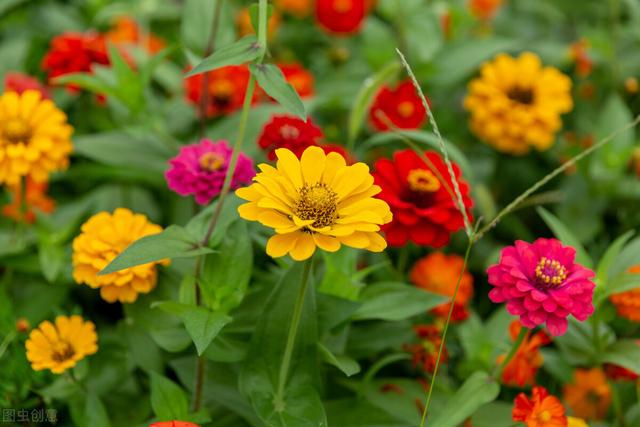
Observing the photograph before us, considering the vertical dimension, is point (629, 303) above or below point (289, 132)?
below

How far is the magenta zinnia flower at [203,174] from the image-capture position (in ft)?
3.47

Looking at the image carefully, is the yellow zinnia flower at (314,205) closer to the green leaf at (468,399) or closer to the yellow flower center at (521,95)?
the green leaf at (468,399)

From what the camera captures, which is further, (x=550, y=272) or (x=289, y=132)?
A: (x=289, y=132)

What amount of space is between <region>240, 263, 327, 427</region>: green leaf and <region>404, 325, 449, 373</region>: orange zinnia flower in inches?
8.2

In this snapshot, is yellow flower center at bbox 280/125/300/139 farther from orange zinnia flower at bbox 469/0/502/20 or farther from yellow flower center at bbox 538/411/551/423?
orange zinnia flower at bbox 469/0/502/20

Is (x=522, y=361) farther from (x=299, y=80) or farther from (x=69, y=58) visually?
(x=69, y=58)

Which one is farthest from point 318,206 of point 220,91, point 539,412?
point 220,91

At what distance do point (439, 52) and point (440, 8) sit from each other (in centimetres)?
18

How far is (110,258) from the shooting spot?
103cm

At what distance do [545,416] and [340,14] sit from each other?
1.22 metres

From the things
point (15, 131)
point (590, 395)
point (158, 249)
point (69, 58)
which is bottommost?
point (590, 395)

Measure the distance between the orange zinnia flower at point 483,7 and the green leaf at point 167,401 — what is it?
1.51 m

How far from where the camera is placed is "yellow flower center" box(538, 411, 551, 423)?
93 centimetres

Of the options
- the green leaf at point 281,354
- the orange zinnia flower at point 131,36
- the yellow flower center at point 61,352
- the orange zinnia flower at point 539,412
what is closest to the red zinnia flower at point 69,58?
the orange zinnia flower at point 131,36
